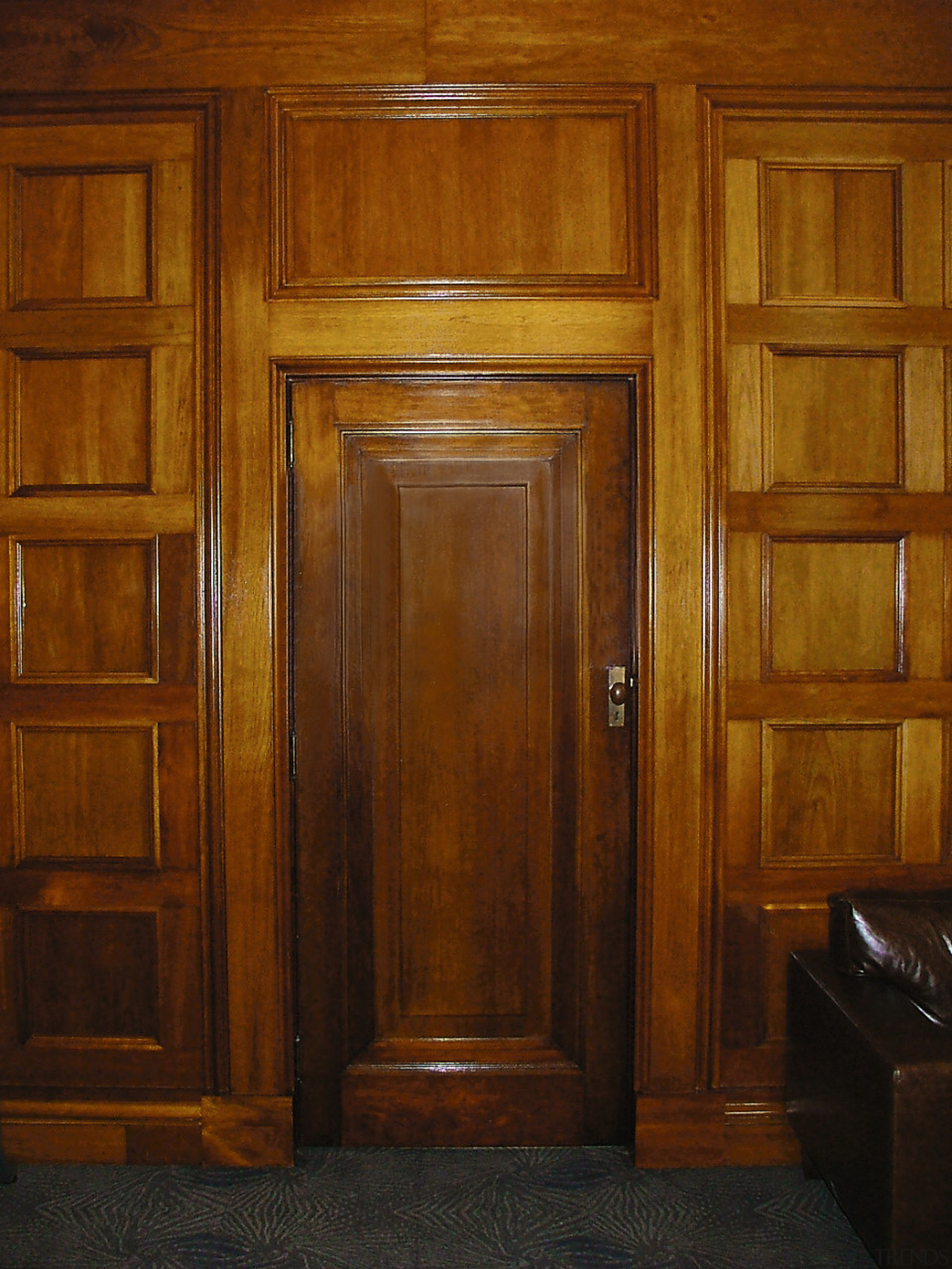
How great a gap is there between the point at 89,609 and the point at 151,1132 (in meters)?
1.35

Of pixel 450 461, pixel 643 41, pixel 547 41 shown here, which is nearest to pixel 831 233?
pixel 643 41

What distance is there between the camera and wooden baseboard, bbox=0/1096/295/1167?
7.18 feet

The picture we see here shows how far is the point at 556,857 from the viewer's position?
2.27m

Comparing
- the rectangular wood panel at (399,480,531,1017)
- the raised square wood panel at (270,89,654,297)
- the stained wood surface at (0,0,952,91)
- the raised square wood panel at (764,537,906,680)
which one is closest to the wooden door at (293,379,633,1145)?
the rectangular wood panel at (399,480,531,1017)

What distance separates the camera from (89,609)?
222 cm

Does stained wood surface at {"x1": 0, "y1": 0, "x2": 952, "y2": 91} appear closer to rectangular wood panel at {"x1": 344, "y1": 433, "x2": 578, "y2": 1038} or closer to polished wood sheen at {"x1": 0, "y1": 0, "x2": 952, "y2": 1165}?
polished wood sheen at {"x1": 0, "y1": 0, "x2": 952, "y2": 1165}

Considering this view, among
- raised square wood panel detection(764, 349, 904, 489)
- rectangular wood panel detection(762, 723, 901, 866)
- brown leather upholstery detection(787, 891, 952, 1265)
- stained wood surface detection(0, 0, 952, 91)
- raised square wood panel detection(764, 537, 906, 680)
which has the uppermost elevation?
stained wood surface detection(0, 0, 952, 91)

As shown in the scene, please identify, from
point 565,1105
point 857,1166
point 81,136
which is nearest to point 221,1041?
point 565,1105

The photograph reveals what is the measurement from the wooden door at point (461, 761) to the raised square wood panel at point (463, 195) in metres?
0.28

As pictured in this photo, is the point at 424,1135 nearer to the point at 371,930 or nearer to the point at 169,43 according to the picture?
the point at 371,930

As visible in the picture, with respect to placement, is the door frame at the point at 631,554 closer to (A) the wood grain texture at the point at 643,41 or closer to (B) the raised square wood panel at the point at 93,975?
(B) the raised square wood panel at the point at 93,975

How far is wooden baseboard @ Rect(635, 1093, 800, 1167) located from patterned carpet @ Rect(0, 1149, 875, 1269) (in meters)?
0.03

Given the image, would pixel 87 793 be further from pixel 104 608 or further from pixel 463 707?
pixel 463 707

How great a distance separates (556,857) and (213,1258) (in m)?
1.16
